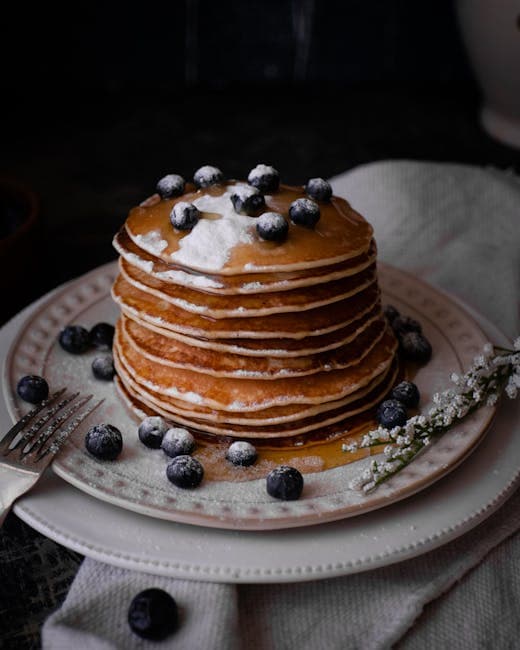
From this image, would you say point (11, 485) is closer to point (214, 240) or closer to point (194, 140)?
point (214, 240)

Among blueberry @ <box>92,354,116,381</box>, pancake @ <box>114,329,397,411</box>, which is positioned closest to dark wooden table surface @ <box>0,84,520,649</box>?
blueberry @ <box>92,354,116,381</box>

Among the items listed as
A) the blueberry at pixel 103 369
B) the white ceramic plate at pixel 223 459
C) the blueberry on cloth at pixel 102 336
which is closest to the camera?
the white ceramic plate at pixel 223 459

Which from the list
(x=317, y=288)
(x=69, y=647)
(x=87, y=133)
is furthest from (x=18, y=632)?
(x=87, y=133)

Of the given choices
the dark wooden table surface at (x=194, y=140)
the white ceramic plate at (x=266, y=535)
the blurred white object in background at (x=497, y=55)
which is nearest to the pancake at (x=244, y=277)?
the white ceramic plate at (x=266, y=535)

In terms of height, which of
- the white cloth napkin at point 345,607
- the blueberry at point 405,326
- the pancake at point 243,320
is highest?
the pancake at point 243,320

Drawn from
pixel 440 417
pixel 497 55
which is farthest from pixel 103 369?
pixel 497 55

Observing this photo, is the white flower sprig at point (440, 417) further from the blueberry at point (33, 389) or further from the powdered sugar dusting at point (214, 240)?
the blueberry at point (33, 389)

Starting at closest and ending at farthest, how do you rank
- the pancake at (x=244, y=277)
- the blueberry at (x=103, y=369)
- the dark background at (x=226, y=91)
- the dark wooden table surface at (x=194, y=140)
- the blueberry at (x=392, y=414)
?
1. the pancake at (x=244, y=277)
2. the blueberry at (x=392, y=414)
3. the blueberry at (x=103, y=369)
4. the dark wooden table surface at (x=194, y=140)
5. the dark background at (x=226, y=91)
